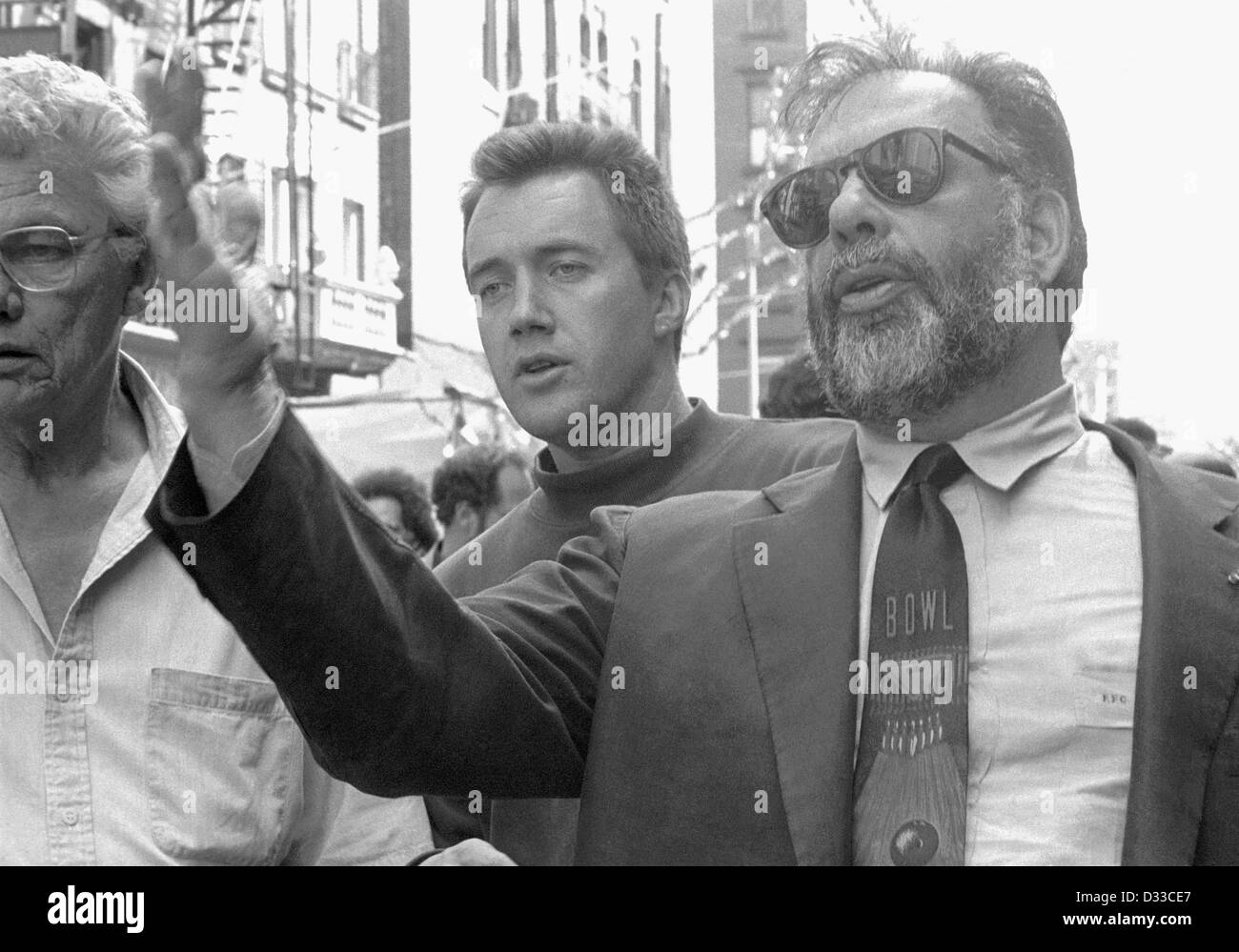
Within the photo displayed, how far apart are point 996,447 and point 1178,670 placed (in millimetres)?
400

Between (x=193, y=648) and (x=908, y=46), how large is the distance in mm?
1281

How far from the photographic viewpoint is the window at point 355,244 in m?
18.8

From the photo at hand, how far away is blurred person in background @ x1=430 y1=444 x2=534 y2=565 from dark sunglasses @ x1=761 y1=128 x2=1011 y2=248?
12.4ft

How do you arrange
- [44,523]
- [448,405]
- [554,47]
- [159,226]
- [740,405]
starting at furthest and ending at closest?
1. [740,405]
2. [448,405]
3. [554,47]
4. [44,523]
5. [159,226]

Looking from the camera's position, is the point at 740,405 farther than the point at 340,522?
Yes

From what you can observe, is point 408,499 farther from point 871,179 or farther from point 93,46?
point 93,46

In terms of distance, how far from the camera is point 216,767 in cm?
265

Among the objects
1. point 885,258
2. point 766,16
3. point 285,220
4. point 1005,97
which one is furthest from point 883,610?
point 285,220

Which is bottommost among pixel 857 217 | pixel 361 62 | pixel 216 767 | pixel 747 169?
pixel 216 767

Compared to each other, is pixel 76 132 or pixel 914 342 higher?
pixel 76 132

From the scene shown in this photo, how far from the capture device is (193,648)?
267 centimetres

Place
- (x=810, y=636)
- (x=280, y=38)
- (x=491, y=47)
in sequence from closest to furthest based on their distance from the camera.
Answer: (x=810, y=636) < (x=491, y=47) < (x=280, y=38)
